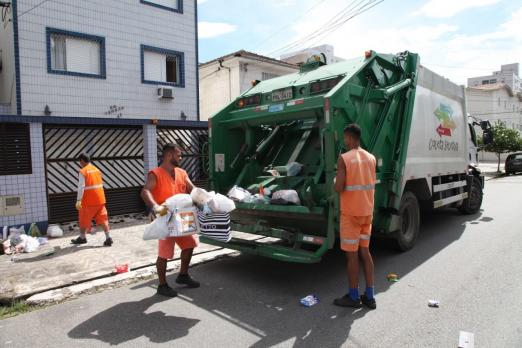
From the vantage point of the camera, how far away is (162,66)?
11773mm

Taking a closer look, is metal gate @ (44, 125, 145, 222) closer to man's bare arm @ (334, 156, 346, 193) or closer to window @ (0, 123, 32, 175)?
window @ (0, 123, 32, 175)

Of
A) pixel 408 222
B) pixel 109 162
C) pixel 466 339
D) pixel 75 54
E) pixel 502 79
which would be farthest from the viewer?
pixel 502 79

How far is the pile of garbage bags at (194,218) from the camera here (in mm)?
3867

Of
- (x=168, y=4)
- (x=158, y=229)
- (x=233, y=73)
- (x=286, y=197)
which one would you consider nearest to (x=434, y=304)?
(x=286, y=197)

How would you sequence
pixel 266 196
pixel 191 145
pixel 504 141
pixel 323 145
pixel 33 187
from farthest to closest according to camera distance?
pixel 504 141 → pixel 191 145 → pixel 33 187 → pixel 266 196 → pixel 323 145

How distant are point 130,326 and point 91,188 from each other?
366 cm

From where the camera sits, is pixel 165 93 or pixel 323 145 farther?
pixel 165 93

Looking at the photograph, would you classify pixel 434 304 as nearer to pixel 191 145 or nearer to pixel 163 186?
pixel 163 186

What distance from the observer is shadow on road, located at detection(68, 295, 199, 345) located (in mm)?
3324

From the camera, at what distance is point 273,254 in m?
Result: 4.34

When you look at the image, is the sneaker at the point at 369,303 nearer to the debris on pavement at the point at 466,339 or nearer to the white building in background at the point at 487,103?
the debris on pavement at the point at 466,339

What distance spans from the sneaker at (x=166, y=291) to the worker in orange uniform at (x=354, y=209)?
1.68m

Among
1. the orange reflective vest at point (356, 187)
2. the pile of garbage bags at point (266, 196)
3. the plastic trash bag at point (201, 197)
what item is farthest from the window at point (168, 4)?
the orange reflective vest at point (356, 187)

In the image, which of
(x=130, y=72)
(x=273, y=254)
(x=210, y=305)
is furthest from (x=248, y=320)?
(x=130, y=72)
